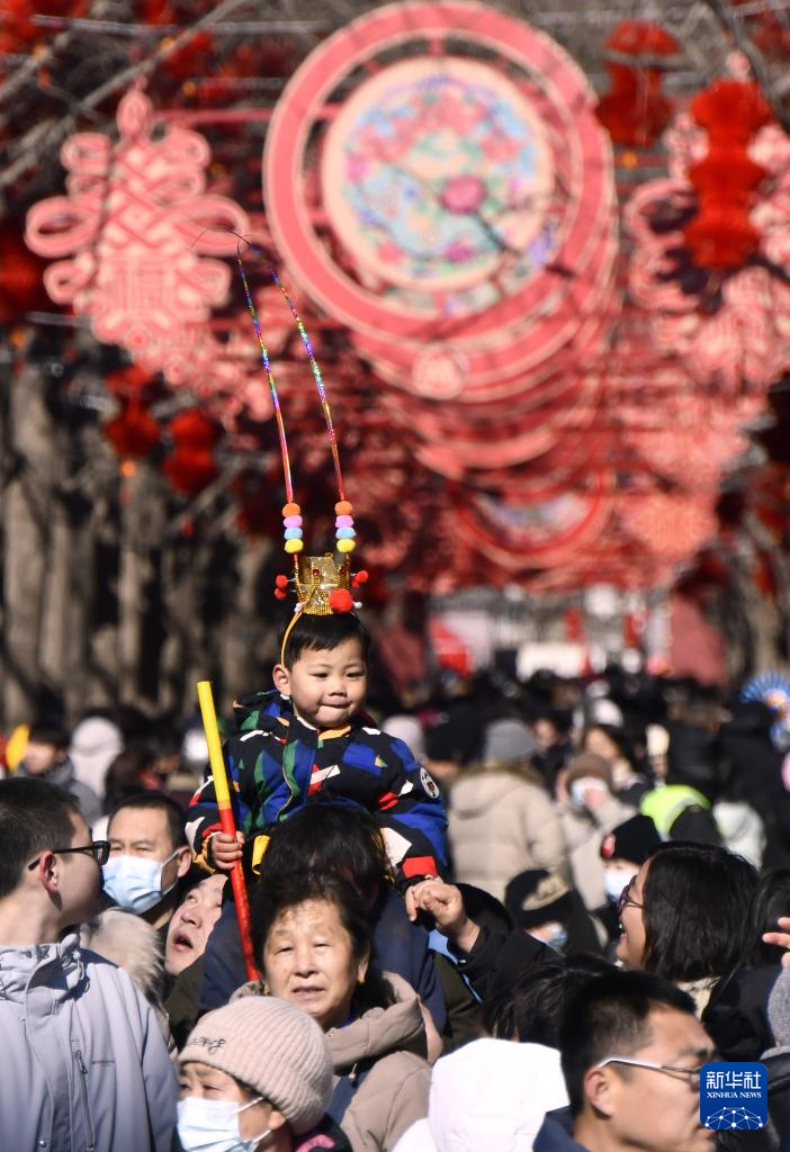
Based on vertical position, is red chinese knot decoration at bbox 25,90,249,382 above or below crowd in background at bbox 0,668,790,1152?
above

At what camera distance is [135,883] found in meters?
6.73

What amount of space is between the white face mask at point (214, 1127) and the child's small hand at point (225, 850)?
43.7 inches

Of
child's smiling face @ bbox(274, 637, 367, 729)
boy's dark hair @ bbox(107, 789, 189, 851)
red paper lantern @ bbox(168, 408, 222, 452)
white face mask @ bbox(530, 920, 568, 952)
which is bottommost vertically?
white face mask @ bbox(530, 920, 568, 952)

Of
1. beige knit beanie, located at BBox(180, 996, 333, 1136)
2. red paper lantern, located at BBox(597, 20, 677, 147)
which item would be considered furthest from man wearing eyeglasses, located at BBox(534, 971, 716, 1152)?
red paper lantern, located at BBox(597, 20, 677, 147)

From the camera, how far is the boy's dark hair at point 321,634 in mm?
5668

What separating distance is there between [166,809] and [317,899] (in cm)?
195

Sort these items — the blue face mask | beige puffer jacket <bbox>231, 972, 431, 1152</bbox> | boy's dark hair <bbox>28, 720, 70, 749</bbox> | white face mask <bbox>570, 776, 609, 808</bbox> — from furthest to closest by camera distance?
boy's dark hair <bbox>28, 720, 70, 749</bbox> < white face mask <bbox>570, 776, 609, 808</bbox> < the blue face mask < beige puffer jacket <bbox>231, 972, 431, 1152</bbox>

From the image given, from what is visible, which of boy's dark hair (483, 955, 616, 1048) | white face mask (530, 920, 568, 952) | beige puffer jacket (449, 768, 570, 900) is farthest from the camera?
beige puffer jacket (449, 768, 570, 900)

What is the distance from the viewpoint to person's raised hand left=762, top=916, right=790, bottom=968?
16.8 feet

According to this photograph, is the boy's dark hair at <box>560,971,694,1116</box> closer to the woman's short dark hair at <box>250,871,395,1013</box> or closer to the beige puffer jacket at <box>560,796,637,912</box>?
the woman's short dark hair at <box>250,871,395,1013</box>

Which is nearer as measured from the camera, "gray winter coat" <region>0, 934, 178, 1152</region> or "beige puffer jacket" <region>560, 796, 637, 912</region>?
"gray winter coat" <region>0, 934, 178, 1152</region>

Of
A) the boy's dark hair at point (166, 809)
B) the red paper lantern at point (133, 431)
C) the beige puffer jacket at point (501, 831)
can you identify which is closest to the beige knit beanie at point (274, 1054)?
the boy's dark hair at point (166, 809)

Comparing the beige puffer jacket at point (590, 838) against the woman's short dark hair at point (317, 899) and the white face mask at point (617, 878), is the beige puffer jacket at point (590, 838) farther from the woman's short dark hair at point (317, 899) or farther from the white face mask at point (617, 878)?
the woman's short dark hair at point (317, 899)

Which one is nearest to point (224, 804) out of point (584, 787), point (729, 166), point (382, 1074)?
point (382, 1074)
